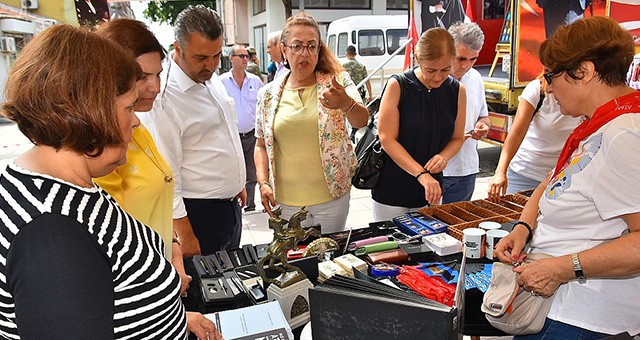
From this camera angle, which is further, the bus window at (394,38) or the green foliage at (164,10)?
the green foliage at (164,10)

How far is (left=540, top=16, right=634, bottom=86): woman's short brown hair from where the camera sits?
1.17 m

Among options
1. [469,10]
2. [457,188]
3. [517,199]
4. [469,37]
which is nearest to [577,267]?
[517,199]

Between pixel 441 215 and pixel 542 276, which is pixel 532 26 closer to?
pixel 441 215

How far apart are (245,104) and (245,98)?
72 mm

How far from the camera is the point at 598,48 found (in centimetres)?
117

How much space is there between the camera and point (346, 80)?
2.19 meters

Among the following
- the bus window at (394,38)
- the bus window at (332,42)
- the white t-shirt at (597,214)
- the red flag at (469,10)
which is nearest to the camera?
the white t-shirt at (597,214)

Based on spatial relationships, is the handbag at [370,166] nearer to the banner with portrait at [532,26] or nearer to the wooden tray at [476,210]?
the wooden tray at [476,210]

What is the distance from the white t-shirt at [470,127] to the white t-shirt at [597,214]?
1.36 metres

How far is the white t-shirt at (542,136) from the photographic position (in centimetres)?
225

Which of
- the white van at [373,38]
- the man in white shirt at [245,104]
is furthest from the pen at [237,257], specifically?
the white van at [373,38]

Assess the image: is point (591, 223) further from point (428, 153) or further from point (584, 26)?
point (428, 153)

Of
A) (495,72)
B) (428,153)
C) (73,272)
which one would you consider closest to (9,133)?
(495,72)

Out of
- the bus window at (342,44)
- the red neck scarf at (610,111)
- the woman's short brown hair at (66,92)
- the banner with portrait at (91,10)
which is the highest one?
the bus window at (342,44)
